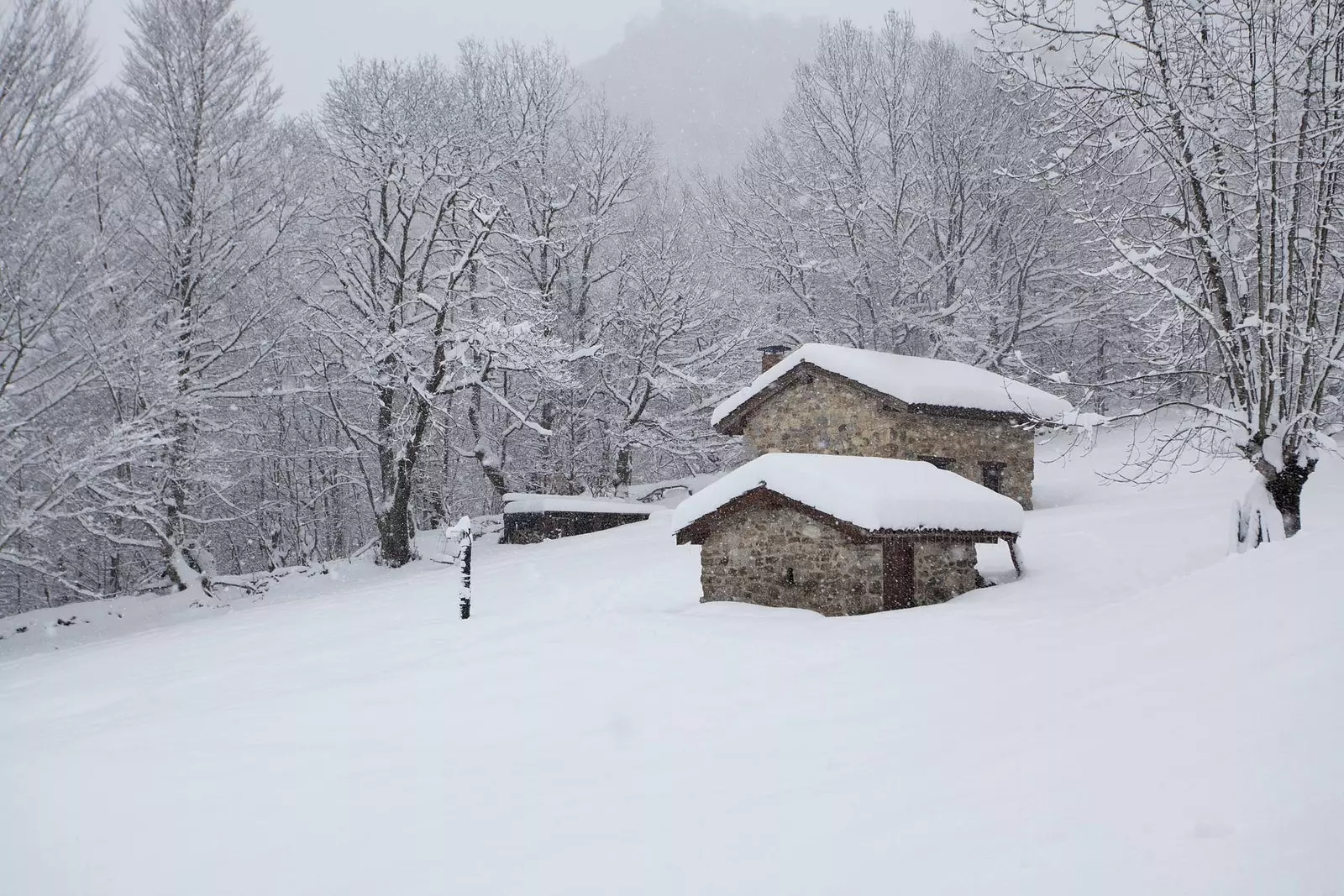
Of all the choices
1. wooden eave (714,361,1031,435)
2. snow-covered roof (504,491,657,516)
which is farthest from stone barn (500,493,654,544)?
wooden eave (714,361,1031,435)

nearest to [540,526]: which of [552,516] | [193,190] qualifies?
[552,516]

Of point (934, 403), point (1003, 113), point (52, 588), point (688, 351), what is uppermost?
point (1003, 113)

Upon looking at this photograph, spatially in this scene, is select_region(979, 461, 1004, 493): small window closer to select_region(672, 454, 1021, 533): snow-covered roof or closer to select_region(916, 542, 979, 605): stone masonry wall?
select_region(672, 454, 1021, 533): snow-covered roof

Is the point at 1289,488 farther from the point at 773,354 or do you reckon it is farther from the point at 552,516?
the point at 552,516

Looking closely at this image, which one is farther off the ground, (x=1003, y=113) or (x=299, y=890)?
(x=1003, y=113)

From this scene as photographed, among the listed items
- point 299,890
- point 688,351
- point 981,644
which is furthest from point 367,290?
point 299,890

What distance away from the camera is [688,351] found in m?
30.9

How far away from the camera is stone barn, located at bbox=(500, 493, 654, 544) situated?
73.7 ft

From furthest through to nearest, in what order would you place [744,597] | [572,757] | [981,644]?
[744,597] < [981,644] < [572,757]

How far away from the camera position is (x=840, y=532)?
11.4 m

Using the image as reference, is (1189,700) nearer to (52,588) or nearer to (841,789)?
(841,789)

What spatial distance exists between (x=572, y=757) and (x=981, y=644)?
418 centimetres

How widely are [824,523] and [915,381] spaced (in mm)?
9082

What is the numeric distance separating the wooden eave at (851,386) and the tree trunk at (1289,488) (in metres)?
8.08
